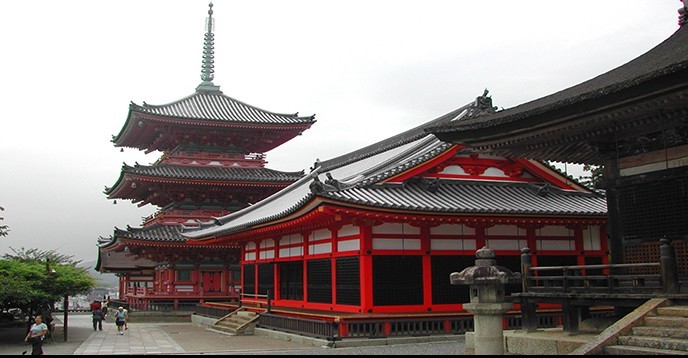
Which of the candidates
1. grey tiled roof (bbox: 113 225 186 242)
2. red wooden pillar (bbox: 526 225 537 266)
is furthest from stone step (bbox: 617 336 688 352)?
grey tiled roof (bbox: 113 225 186 242)

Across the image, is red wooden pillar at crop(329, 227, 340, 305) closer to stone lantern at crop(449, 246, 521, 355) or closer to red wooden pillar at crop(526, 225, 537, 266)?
red wooden pillar at crop(526, 225, 537, 266)

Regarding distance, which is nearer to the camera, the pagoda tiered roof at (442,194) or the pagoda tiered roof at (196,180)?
the pagoda tiered roof at (442,194)

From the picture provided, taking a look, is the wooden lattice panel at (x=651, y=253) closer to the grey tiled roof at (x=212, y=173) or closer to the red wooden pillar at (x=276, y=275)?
the red wooden pillar at (x=276, y=275)

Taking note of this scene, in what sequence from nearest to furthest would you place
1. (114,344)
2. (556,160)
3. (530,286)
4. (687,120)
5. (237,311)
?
(687,120) → (530,286) → (556,160) → (114,344) → (237,311)

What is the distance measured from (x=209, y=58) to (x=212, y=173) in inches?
533

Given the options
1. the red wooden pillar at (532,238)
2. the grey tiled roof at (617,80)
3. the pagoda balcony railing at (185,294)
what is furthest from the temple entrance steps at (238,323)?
the grey tiled roof at (617,80)

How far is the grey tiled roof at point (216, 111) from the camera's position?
4022 cm

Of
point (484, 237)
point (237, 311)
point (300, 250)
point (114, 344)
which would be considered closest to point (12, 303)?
point (114, 344)

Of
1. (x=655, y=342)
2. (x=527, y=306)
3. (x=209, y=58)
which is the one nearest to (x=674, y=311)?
(x=655, y=342)

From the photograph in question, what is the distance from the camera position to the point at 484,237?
2156 centimetres

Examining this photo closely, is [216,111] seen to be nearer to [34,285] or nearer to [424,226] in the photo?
[34,285]

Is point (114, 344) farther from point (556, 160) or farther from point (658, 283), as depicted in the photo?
point (658, 283)

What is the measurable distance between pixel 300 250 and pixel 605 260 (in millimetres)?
10426

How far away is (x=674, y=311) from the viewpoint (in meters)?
11.6
